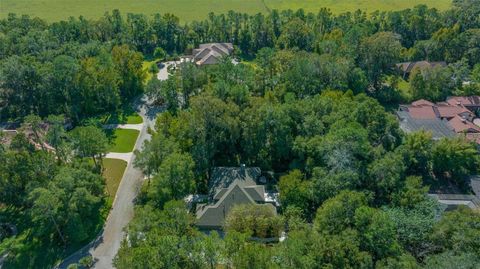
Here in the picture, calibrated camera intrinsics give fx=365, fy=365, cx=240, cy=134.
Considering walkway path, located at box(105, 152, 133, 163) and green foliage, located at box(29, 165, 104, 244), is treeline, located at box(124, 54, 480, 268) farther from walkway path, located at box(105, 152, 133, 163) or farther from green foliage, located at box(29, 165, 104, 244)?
walkway path, located at box(105, 152, 133, 163)

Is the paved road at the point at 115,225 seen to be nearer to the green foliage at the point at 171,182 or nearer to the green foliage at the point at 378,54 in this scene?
the green foliage at the point at 171,182

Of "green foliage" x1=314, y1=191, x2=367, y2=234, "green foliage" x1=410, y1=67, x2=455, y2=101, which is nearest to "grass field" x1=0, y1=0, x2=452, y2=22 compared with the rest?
"green foliage" x1=410, y1=67, x2=455, y2=101

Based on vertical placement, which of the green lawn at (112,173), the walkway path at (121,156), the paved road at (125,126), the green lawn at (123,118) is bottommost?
the green lawn at (112,173)

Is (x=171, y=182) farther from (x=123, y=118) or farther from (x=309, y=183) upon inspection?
(x=123, y=118)

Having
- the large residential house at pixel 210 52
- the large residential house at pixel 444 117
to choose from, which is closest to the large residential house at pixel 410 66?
the large residential house at pixel 444 117

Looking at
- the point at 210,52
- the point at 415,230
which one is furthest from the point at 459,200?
the point at 210,52

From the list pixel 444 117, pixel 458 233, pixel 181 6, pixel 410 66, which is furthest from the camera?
pixel 181 6
